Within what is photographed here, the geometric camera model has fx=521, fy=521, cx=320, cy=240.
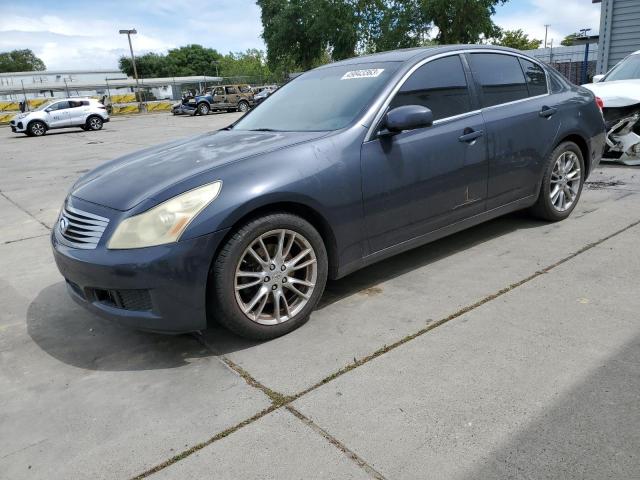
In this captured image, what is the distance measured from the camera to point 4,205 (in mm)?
7570

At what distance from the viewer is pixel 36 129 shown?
23.2 metres

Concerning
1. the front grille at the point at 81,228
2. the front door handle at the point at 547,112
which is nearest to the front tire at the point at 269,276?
the front grille at the point at 81,228

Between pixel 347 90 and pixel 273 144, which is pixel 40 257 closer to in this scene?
pixel 273 144

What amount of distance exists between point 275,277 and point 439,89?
192 cm

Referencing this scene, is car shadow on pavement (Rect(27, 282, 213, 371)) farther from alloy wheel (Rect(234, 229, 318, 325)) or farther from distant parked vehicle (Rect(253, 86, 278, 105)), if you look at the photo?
distant parked vehicle (Rect(253, 86, 278, 105))

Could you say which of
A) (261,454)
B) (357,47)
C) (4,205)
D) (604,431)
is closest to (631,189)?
(604,431)

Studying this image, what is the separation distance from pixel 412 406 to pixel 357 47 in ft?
131

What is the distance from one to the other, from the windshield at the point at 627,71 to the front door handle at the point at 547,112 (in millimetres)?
4603

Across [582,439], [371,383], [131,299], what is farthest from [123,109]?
[582,439]

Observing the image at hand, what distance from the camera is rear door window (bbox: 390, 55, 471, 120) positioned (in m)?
3.62

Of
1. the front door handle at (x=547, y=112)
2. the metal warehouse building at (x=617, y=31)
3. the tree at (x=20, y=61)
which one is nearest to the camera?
the front door handle at (x=547, y=112)

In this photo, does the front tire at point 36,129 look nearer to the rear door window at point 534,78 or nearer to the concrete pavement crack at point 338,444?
the rear door window at point 534,78

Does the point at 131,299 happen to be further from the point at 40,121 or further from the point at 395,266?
the point at 40,121

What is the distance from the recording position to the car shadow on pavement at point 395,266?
3141 millimetres
